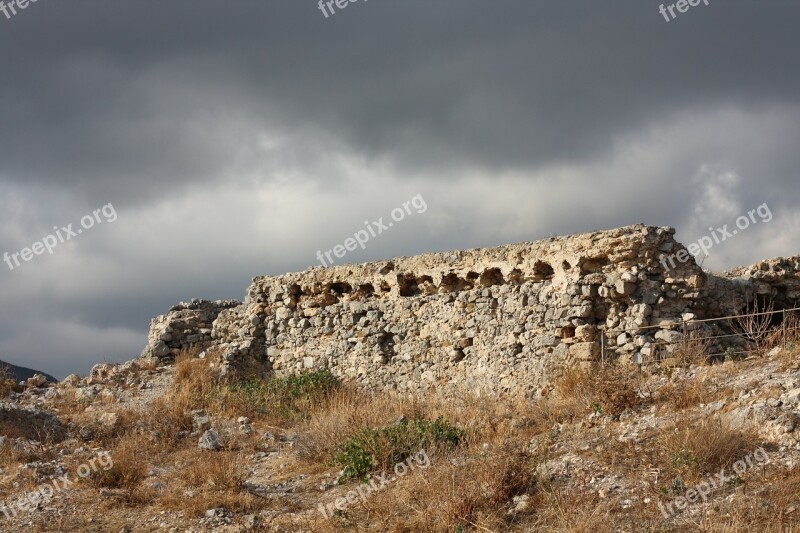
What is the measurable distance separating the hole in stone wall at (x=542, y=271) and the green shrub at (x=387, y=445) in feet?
11.3

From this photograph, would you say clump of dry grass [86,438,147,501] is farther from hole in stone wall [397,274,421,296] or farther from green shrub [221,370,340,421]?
hole in stone wall [397,274,421,296]

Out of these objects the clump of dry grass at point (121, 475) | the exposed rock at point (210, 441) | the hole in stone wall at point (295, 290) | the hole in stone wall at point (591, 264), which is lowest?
the clump of dry grass at point (121, 475)

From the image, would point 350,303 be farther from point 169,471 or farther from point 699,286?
point 699,286

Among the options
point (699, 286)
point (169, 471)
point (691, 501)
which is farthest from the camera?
point (699, 286)

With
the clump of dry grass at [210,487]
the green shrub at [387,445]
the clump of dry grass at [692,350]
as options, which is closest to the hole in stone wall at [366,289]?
the clump of dry grass at [210,487]

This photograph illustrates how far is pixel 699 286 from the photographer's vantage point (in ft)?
33.8

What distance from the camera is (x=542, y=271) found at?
11469mm

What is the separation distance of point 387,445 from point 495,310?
3.79 m

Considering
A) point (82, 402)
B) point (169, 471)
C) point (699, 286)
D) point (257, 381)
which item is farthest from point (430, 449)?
point (82, 402)

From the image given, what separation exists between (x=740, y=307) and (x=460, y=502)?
6286 millimetres

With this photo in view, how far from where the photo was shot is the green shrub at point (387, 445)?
837cm

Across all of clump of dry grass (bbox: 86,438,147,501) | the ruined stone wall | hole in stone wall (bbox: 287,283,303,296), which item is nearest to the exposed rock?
clump of dry grass (bbox: 86,438,147,501)

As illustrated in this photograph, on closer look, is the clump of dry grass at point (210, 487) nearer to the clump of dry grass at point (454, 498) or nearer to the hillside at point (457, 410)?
the hillside at point (457, 410)

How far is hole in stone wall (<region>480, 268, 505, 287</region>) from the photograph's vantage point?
476 inches
